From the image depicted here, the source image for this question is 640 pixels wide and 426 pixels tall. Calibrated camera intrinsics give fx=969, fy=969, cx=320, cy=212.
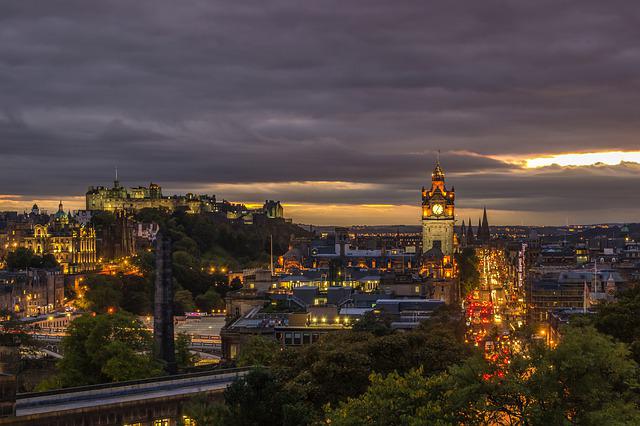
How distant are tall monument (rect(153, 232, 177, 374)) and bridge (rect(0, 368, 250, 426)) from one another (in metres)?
16.6

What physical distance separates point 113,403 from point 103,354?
624 inches

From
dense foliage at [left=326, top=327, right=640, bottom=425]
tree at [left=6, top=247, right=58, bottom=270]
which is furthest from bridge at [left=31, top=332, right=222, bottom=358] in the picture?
tree at [left=6, top=247, right=58, bottom=270]

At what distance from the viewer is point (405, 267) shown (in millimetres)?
159375

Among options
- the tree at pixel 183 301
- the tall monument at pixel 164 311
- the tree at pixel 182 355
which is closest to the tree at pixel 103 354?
the tall monument at pixel 164 311

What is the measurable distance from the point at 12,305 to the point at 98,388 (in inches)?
3839

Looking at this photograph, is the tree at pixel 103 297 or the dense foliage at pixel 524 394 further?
the tree at pixel 103 297

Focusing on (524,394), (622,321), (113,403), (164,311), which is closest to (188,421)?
(113,403)

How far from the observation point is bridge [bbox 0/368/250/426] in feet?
154

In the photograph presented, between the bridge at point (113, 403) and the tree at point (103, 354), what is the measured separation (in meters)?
7.98

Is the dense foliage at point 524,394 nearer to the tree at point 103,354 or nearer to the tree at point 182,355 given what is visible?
the tree at point 103,354

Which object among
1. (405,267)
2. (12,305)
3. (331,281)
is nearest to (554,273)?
(405,267)

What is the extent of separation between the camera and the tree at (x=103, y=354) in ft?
207

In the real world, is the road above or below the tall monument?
below

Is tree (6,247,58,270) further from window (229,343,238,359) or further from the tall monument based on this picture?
the tall monument
